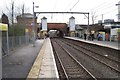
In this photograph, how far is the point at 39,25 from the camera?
379 feet

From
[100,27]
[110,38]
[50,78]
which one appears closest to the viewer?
[50,78]

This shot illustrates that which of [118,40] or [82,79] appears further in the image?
[118,40]

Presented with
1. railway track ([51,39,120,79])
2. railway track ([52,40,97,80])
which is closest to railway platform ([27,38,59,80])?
railway track ([52,40,97,80])

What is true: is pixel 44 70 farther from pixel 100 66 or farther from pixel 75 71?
pixel 100 66

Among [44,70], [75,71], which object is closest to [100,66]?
[75,71]

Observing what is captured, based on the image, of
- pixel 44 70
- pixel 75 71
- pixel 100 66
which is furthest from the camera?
pixel 100 66

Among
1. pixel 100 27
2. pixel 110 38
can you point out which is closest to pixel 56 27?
pixel 100 27

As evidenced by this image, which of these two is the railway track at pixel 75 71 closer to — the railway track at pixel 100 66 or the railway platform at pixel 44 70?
the railway track at pixel 100 66

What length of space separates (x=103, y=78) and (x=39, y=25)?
338 ft

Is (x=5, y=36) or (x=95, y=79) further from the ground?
(x=5, y=36)

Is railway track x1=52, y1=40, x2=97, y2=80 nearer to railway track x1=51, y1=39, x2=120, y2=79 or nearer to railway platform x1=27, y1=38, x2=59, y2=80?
railway track x1=51, y1=39, x2=120, y2=79

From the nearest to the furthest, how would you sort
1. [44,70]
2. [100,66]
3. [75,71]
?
[44,70]
[75,71]
[100,66]

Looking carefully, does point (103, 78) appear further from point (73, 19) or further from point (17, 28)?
point (73, 19)

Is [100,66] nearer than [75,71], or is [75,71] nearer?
[75,71]
